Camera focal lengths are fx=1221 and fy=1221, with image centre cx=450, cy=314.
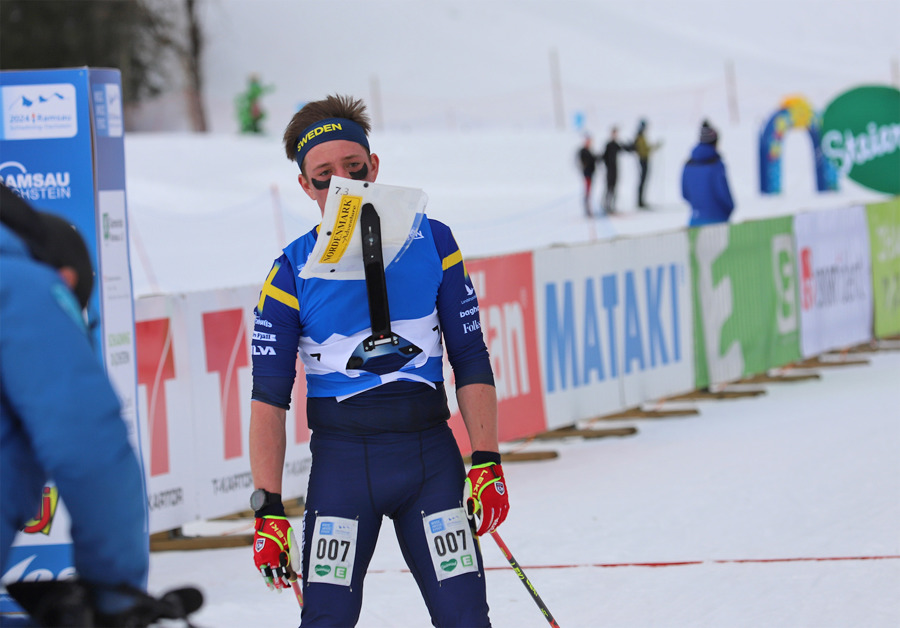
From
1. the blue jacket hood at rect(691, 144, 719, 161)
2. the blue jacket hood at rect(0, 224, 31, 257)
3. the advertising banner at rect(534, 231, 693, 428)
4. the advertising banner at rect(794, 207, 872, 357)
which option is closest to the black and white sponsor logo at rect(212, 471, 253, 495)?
the advertising banner at rect(534, 231, 693, 428)

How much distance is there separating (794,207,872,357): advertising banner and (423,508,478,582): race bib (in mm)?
8986

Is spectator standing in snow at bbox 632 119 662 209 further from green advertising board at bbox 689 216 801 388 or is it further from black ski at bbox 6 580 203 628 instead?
black ski at bbox 6 580 203 628

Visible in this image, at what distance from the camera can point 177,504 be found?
6301 mm

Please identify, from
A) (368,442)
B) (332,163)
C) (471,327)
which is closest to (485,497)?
(368,442)

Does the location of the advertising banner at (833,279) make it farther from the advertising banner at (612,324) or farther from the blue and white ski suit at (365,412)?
the blue and white ski suit at (365,412)

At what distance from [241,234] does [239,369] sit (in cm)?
1563

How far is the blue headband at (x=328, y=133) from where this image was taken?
3111mm

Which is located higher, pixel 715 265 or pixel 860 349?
pixel 715 265

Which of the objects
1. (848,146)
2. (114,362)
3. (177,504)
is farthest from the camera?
(848,146)

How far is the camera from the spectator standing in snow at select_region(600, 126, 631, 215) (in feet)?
81.6

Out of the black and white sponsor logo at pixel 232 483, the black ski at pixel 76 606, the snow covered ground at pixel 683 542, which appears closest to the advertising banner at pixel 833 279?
the snow covered ground at pixel 683 542

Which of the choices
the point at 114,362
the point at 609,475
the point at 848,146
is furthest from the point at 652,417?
the point at 848,146

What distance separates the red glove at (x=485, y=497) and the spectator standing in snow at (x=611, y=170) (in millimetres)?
22253

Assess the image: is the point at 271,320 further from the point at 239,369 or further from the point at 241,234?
the point at 241,234
